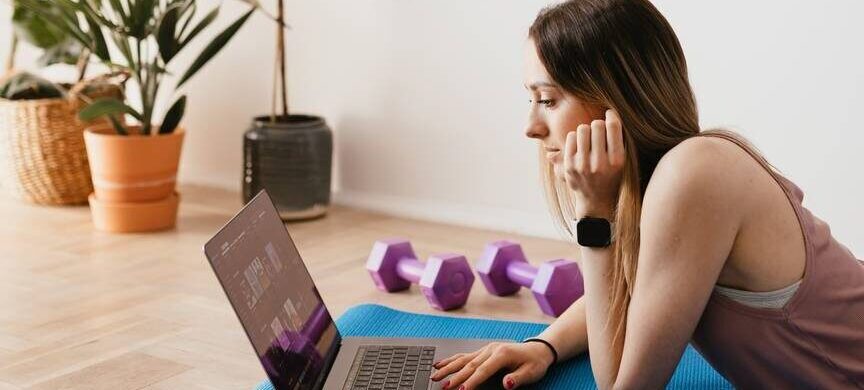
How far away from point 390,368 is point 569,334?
35cm

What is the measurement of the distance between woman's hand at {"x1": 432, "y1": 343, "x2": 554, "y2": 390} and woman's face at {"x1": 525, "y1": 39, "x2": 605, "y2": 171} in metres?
0.35

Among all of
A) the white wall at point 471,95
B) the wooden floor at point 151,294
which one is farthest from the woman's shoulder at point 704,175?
the white wall at point 471,95

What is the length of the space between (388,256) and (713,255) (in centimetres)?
147

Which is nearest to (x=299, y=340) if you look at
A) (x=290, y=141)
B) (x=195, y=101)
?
(x=290, y=141)

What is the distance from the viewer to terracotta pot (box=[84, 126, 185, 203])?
3.46 meters

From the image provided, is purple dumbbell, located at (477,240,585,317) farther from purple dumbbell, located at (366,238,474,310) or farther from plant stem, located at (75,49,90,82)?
plant stem, located at (75,49,90,82)

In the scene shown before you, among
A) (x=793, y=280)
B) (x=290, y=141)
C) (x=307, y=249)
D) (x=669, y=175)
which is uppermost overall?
(x=669, y=175)

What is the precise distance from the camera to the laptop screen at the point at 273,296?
147 cm

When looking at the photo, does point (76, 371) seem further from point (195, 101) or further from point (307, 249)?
point (195, 101)

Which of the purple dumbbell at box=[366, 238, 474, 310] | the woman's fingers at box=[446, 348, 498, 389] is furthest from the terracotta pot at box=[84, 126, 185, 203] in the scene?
the woman's fingers at box=[446, 348, 498, 389]

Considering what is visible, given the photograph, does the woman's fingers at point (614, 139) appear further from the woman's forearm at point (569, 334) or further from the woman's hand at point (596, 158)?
the woman's forearm at point (569, 334)

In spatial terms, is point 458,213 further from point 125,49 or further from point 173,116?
point 125,49

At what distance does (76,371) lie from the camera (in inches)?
89.2

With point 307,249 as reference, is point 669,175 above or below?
above
